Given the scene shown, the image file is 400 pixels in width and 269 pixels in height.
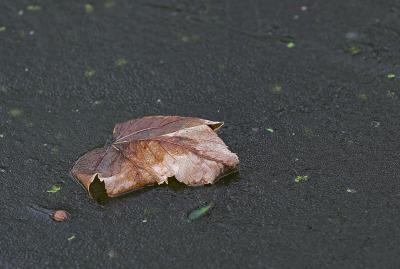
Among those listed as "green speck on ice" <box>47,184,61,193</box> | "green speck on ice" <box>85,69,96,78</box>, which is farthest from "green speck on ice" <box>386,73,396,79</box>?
"green speck on ice" <box>47,184,61,193</box>

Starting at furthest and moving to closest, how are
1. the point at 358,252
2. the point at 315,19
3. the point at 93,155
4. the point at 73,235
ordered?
the point at 315,19 → the point at 93,155 → the point at 73,235 → the point at 358,252

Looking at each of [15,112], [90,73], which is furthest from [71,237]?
[90,73]

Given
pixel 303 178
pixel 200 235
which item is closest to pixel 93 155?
pixel 200 235

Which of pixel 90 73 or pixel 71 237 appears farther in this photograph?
pixel 90 73

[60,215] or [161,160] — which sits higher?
[161,160]

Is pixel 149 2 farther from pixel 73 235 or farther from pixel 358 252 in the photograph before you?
pixel 358 252

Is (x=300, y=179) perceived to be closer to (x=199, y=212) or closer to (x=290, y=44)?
(x=199, y=212)
